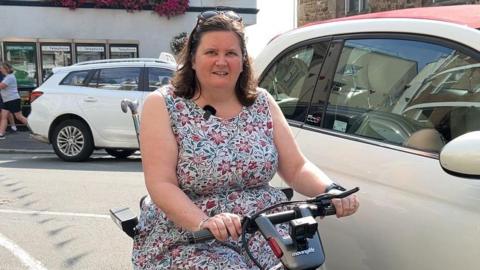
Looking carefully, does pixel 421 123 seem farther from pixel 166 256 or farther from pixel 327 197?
pixel 166 256

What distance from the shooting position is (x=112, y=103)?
1012 cm

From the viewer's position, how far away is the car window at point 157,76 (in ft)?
33.7

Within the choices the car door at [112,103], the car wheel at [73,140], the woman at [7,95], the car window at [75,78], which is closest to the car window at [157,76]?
the car door at [112,103]

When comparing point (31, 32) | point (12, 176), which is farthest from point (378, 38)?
point (31, 32)

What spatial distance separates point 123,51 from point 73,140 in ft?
23.7

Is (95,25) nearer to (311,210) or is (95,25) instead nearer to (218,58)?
(218,58)

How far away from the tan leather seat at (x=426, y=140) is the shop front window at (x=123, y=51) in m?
15.3

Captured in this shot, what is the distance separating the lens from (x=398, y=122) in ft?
8.56

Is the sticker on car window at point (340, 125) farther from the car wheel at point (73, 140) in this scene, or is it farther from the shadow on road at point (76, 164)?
the car wheel at point (73, 140)

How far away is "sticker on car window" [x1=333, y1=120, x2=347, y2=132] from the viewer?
9.21ft

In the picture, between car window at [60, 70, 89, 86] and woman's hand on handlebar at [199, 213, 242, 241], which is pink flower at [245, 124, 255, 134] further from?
car window at [60, 70, 89, 86]

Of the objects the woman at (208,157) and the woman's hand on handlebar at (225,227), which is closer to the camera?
the woman's hand on handlebar at (225,227)

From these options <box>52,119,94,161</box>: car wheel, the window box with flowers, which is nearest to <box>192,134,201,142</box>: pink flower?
<box>52,119,94,161</box>: car wheel

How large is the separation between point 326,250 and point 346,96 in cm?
75
